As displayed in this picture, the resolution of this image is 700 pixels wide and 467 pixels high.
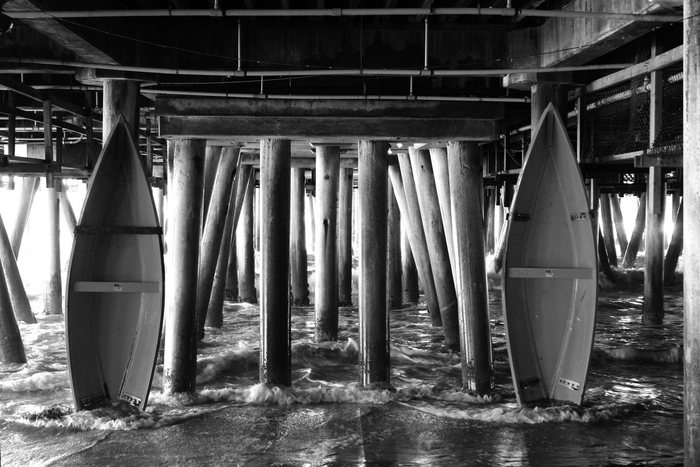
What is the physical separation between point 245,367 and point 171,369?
235 centimetres

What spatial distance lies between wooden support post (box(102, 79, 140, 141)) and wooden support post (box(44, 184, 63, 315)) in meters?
6.08

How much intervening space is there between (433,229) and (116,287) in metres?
4.34

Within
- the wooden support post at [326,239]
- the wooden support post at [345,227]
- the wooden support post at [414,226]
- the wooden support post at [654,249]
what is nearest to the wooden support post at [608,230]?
the wooden support post at [654,249]

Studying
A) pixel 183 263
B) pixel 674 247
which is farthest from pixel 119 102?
pixel 674 247

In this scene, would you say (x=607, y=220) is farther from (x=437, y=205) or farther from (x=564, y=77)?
(x=564, y=77)

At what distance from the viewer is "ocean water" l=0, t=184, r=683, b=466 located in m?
5.63

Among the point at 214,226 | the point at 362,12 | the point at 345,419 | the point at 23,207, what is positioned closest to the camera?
the point at 362,12

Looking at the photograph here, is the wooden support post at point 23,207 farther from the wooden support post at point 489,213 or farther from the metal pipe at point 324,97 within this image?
the wooden support post at point 489,213

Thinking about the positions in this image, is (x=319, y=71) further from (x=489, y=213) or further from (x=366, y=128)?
(x=489, y=213)

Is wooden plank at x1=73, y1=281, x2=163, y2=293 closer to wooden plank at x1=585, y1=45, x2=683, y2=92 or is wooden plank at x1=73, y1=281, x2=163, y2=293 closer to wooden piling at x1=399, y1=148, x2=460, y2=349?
wooden piling at x1=399, y1=148, x2=460, y2=349

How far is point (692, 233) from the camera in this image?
3902 mm

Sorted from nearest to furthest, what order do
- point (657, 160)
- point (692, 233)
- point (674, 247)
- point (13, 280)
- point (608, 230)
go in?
point (692, 233), point (657, 160), point (13, 280), point (674, 247), point (608, 230)

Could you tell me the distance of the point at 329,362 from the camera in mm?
9336

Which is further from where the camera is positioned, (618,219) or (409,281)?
(618,219)
